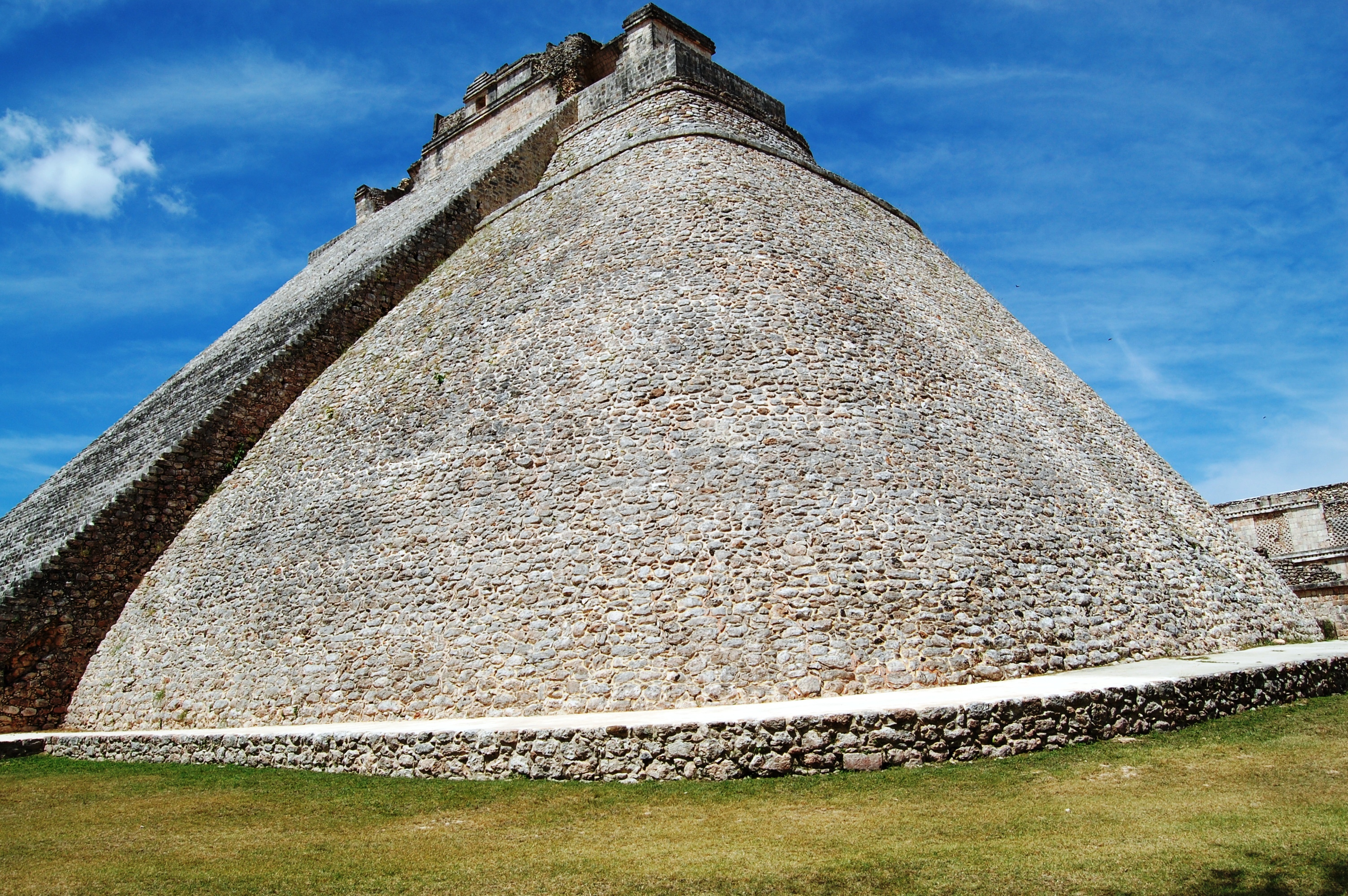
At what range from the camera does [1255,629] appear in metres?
10.0

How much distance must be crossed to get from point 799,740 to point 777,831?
1169 millimetres

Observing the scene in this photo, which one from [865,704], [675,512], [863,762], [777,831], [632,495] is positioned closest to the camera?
[777,831]

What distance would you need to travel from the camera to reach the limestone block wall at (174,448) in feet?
35.2

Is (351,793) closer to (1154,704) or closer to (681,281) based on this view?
(1154,704)

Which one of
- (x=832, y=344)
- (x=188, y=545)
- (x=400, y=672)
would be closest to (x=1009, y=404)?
(x=832, y=344)

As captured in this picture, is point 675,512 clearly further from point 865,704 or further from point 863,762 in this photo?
point 863,762

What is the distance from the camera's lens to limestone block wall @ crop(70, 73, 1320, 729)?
768cm

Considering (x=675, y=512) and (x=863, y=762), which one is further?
(x=675, y=512)

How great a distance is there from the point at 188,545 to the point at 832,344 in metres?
8.56

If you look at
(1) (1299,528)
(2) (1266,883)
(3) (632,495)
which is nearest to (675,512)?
(3) (632,495)

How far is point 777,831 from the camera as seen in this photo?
481cm

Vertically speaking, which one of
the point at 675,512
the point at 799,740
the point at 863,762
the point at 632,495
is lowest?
the point at 863,762

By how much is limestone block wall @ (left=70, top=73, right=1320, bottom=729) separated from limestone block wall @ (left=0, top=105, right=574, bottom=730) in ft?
1.46

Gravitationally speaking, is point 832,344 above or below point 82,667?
above
